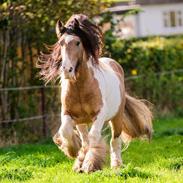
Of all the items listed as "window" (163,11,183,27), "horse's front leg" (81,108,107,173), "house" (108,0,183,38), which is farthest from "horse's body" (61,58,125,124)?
"window" (163,11,183,27)

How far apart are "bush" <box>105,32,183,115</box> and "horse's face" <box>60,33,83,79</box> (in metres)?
9.17

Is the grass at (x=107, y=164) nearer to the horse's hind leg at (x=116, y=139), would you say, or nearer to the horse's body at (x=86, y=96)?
the horse's hind leg at (x=116, y=139)

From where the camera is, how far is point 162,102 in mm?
20141

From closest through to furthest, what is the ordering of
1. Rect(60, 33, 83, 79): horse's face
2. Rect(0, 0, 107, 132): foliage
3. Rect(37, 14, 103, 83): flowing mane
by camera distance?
Rect(60, 33, 83, 79): horse's face → Rect(37, 14, 103, 83): flowing mane → Rect(0, 0, 107, 132): foliage

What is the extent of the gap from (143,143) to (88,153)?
180 inches

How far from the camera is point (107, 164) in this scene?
10906 mm

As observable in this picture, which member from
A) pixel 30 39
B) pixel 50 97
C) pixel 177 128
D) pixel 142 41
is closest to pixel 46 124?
pixel 50 97

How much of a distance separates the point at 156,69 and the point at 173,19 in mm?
44430

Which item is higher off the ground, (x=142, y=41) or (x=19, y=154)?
(x=142, y=41)

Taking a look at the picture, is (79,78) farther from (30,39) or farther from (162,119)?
(162,119)

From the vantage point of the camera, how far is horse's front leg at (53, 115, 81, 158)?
9578 mm

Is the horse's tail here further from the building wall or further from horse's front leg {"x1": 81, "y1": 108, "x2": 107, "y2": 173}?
the building wall

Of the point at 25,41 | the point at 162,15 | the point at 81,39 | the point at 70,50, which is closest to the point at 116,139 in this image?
the point at 81,39

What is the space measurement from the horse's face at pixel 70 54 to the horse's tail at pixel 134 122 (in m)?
2.49
